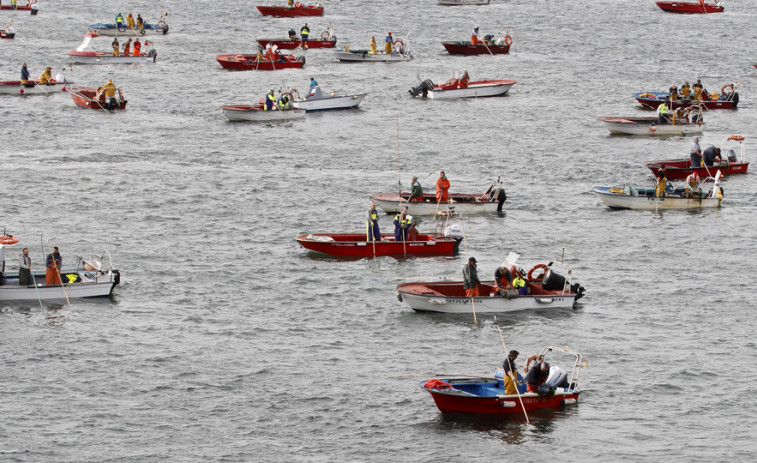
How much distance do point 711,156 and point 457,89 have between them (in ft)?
87.6

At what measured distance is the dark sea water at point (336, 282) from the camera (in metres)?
32.0

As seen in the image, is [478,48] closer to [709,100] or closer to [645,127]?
[709,100]

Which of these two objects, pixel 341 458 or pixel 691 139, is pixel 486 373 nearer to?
pixel 341 458

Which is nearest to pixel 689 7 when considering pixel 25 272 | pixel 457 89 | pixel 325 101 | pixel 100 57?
pixel 457 89

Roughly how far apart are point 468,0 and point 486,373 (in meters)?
112

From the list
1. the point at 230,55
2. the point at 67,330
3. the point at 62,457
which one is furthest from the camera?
the point at 230,55

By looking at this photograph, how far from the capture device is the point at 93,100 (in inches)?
3009

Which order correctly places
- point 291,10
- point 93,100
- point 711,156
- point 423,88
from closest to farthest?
point 711,156 < point 93,100 < point 423,88 < point 291,10

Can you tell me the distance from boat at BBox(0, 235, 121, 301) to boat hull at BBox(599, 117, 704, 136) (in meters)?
38.3

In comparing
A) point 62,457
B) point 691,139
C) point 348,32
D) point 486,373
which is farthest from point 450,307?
point 348,32

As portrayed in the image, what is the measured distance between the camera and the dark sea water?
3200 cm

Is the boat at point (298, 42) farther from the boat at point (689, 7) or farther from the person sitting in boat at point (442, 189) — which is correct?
the person sitting in boat at point (442, 189)

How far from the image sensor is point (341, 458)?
3025 cm

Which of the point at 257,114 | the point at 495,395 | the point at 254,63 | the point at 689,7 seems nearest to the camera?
the point at 495,395
